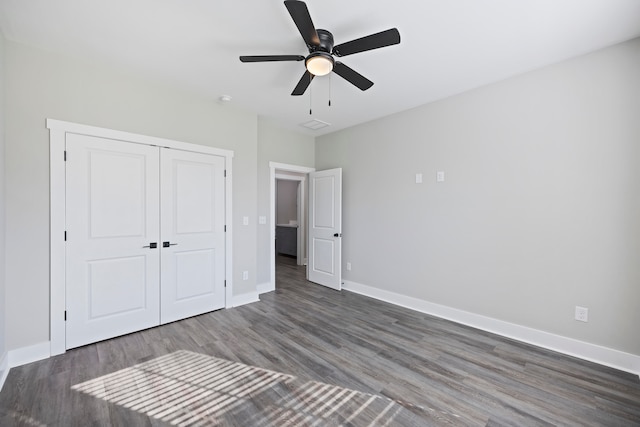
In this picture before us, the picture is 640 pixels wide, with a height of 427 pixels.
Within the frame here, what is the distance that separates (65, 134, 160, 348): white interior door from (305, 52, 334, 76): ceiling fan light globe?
2.08m

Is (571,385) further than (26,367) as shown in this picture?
No

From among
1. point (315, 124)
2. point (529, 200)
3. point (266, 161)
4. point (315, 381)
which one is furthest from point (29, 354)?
point (529, 200)

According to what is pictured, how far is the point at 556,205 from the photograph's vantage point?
2.62m

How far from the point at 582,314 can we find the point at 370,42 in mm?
3055

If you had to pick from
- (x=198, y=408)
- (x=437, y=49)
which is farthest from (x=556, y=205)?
(x=198, y=408)

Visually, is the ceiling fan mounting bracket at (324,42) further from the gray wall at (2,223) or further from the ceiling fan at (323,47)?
the gray wall at (2,223)

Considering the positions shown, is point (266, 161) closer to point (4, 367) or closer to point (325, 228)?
point (325, 228)

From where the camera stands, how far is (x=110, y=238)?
2.75 metres

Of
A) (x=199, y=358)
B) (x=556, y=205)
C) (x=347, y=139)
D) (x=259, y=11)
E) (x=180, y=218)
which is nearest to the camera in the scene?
(x=259, y=11)

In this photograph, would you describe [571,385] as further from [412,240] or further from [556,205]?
[412,240]

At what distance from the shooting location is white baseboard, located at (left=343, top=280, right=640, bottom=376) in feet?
7.54

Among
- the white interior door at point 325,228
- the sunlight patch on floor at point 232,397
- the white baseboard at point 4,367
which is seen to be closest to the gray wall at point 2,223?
the white baseboard at point 4,367

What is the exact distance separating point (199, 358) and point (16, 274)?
1.72 m

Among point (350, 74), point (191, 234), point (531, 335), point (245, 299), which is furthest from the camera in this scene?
→ point (245, 299)
